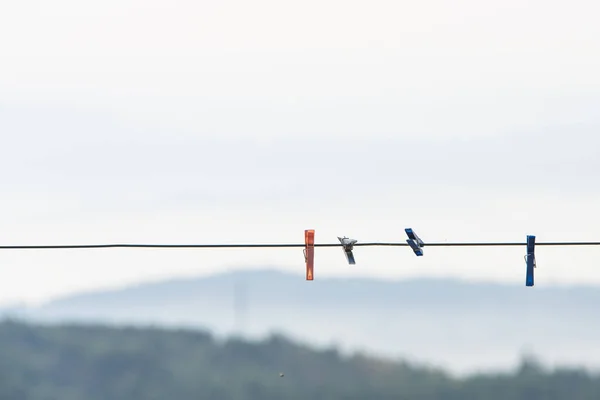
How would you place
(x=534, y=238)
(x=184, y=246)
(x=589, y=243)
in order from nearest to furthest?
(x=184, y=246) < (x=589, y=243) < (x=534, y=238)

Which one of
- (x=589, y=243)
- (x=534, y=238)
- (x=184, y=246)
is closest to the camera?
(x=184, y=246)

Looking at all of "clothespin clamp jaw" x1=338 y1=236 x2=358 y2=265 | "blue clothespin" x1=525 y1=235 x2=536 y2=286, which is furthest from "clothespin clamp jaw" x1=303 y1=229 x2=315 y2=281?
"blue clothespin" x1=525 y1=235 x2=536 y2=286

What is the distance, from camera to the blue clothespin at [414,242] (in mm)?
22797

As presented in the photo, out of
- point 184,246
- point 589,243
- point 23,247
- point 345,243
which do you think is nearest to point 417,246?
point 345,243

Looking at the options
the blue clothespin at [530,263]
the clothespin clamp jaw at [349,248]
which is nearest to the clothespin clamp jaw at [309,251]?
the clothespin clamp jaw at [349,248]

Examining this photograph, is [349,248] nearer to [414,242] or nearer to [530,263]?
[414,242]

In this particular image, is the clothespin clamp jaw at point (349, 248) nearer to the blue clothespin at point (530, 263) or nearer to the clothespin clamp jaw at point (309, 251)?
the clothespin clamp jaw at point (309, 251)

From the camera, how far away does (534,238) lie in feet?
77.0

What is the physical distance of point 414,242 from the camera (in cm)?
2291

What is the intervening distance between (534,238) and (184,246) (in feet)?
26.9

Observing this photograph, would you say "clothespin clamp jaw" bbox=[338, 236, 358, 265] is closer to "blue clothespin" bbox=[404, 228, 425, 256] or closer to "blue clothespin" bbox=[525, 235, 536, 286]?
"blue clothespin" bbox=[404, 228, 425, 256]

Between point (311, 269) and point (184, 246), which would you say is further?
point (311, 269)

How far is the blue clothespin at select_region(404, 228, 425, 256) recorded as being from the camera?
22797 millimetres

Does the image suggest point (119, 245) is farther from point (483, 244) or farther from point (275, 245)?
point (483, 244)
